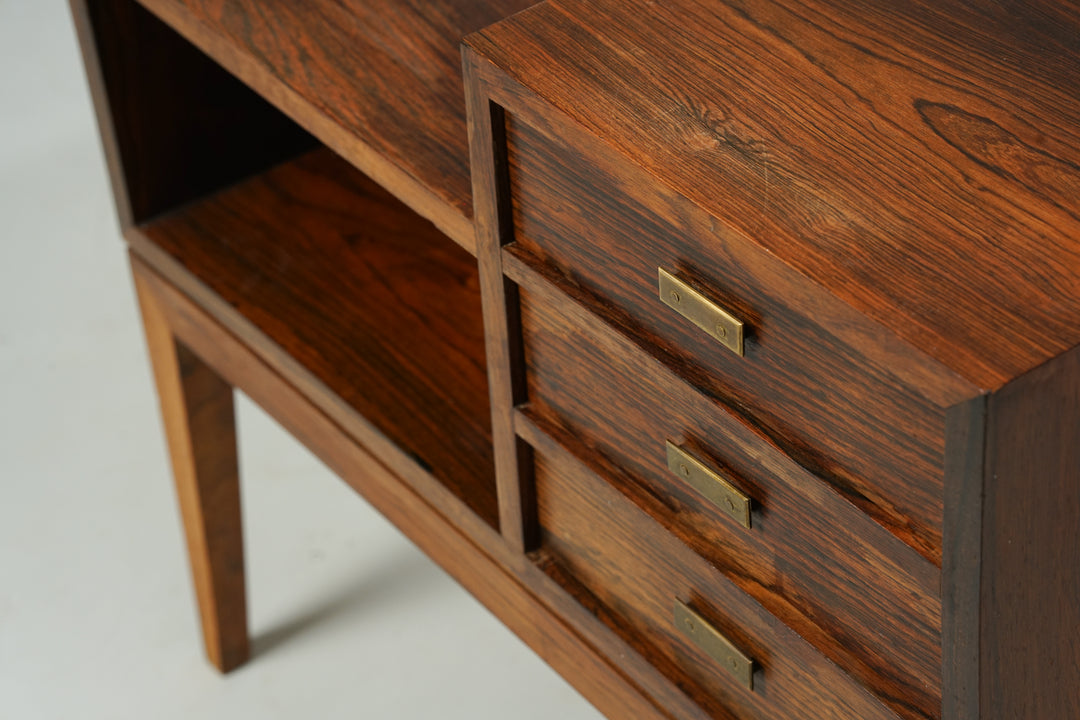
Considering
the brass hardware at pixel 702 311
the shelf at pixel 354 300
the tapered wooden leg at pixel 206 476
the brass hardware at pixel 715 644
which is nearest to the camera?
the brass hardware at pixel 702 311

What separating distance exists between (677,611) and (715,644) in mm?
31

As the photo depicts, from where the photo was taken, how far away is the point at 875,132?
702 mm

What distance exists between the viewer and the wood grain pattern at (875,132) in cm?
62

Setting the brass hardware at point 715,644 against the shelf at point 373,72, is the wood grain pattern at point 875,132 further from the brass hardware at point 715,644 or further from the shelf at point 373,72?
the brass hardware at point 715,644

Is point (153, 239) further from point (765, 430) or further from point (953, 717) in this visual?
point (953, 717)

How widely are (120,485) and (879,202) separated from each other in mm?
1286

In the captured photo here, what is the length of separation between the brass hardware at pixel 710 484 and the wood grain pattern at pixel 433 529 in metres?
0.20

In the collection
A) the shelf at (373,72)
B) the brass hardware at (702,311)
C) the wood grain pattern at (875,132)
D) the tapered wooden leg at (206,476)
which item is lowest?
the tapered wooden leg at (206,476)

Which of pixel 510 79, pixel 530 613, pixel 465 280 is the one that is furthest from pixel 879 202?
pixel 465 280

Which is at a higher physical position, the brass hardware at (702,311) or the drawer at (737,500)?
the brass hardware at (702,311)

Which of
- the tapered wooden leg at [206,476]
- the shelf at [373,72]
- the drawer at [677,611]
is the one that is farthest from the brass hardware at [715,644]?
the tapered wooden leg at [206,476]

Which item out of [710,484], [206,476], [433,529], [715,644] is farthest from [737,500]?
[206,476]

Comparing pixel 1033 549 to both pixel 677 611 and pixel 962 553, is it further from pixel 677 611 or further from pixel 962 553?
pixel 677 611

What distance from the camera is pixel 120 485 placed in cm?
176
